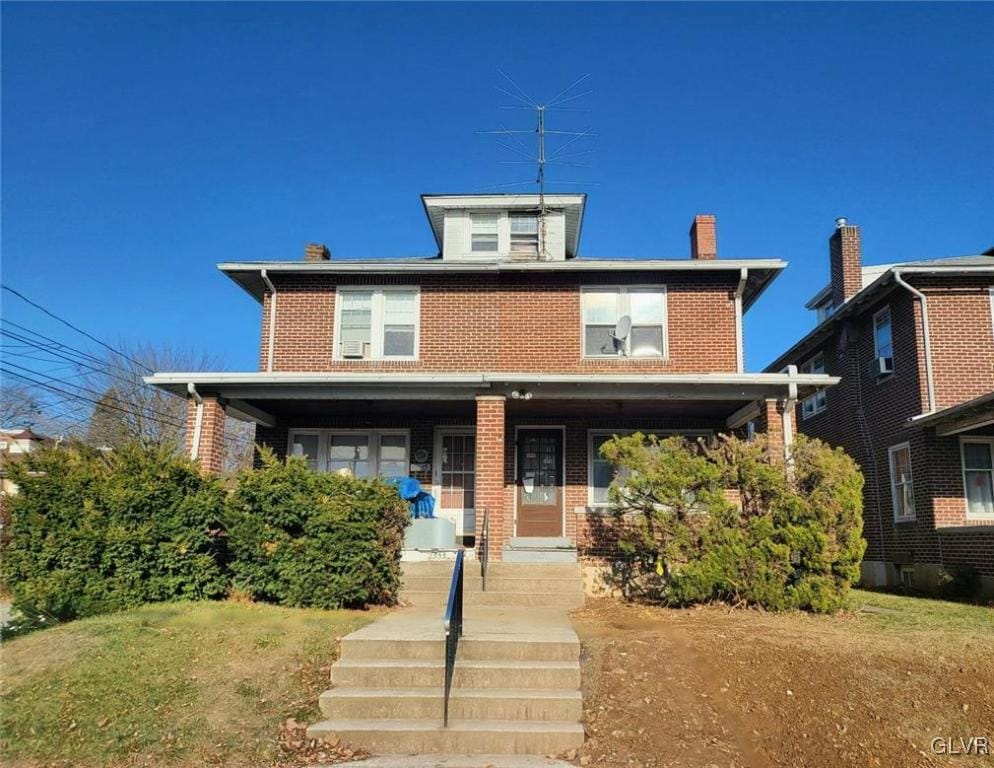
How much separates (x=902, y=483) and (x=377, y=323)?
1144 cm

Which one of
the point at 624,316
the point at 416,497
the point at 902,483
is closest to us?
the point at 416,497

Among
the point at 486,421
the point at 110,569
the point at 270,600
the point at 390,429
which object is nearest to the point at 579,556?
the point at 486,421

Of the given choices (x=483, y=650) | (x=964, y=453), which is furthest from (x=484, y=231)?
(x=483, y=650)

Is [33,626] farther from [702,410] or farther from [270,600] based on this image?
[702,410]

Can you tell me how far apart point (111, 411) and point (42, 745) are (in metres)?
31.4

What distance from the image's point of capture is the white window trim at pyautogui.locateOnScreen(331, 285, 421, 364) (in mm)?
14961

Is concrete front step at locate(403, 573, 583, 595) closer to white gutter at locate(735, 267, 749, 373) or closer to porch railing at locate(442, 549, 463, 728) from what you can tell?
porch railing at locate(442, 549, 463, 728)

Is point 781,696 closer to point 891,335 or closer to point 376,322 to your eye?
point 376,322

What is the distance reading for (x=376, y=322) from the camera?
1515 centimetres

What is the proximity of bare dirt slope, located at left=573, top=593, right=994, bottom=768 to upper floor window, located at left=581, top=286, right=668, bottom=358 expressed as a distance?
23.3 ft

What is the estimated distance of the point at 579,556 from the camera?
13867 mm

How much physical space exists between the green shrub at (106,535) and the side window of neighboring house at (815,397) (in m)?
16.6

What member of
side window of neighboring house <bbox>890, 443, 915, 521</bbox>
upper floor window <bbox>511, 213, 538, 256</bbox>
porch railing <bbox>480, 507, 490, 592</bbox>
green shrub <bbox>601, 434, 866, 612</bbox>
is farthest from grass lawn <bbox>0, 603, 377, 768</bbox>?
side window of neighboring house <bbox>890, 443, 915, 521</bbox>

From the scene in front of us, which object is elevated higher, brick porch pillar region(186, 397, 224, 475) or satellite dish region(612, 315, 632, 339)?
satellite dish region(612, 315, 632, 339)
